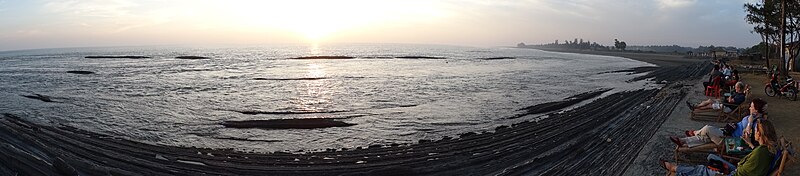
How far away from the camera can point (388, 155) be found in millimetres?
11414

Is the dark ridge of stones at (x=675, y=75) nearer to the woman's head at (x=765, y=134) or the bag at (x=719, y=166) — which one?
the woman's head at (x=765, y=134)

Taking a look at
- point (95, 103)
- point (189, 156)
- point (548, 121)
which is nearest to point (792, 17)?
point (548, 121)

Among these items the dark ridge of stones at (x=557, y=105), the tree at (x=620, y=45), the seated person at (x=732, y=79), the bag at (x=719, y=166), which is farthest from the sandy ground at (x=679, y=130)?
the tree at (x=620, y=45)

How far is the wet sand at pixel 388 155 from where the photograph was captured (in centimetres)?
973

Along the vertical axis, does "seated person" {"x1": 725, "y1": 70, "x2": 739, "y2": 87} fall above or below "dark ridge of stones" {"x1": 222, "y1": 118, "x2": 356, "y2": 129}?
above

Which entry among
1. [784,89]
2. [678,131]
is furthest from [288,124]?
[784,89]

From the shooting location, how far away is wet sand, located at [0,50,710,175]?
9734 millimetres

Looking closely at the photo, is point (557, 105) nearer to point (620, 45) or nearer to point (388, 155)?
point (388, 155)

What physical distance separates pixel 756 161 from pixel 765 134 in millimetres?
1152

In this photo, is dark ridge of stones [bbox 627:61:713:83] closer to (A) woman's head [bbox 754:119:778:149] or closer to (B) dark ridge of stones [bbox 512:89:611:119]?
(B) dark ridge of stones [bbox 512:89:611:119]

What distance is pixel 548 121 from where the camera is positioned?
15586mm

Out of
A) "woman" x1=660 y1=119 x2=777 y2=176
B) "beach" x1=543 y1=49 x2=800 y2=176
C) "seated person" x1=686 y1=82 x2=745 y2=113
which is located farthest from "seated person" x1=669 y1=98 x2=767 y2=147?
"seated person" x1=686 y1=82 x2=745 y2=113

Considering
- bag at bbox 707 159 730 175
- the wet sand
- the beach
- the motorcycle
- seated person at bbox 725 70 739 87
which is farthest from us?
seated person at bbox 725 70 739 87

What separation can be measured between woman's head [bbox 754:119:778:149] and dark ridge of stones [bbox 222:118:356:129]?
1203cm
